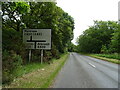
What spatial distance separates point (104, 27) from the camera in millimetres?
78688

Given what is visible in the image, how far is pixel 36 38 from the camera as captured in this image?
55.2 feet

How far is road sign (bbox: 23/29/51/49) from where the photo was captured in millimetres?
16544

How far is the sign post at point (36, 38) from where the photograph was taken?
16.5 m

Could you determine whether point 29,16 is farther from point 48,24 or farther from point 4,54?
point 4,54

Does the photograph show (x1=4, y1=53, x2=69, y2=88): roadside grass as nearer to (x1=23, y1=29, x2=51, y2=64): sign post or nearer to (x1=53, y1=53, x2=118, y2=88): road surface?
(x1=53, y1=53, x2=118, y2=88): road surface

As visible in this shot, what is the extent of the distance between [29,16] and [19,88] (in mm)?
11999

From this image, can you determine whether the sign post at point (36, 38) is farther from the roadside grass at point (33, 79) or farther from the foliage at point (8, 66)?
the foliage at point (8, 66)

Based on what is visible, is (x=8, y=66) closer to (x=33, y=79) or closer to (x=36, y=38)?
(x=33, y=79)

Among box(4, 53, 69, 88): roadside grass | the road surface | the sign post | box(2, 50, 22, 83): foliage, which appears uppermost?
the sign post

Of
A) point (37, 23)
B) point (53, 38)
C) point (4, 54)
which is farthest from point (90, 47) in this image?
point (4, 54)

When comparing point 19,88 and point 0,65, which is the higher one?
point 0,65

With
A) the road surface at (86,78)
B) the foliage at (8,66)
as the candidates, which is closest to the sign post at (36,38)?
the road surface at (86,78)

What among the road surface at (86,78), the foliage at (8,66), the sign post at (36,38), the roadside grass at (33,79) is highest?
the sign post at (36,38)

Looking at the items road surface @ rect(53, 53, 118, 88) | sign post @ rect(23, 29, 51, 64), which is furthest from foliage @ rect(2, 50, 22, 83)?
sign post @ rect(23, 29, 51, 64)
